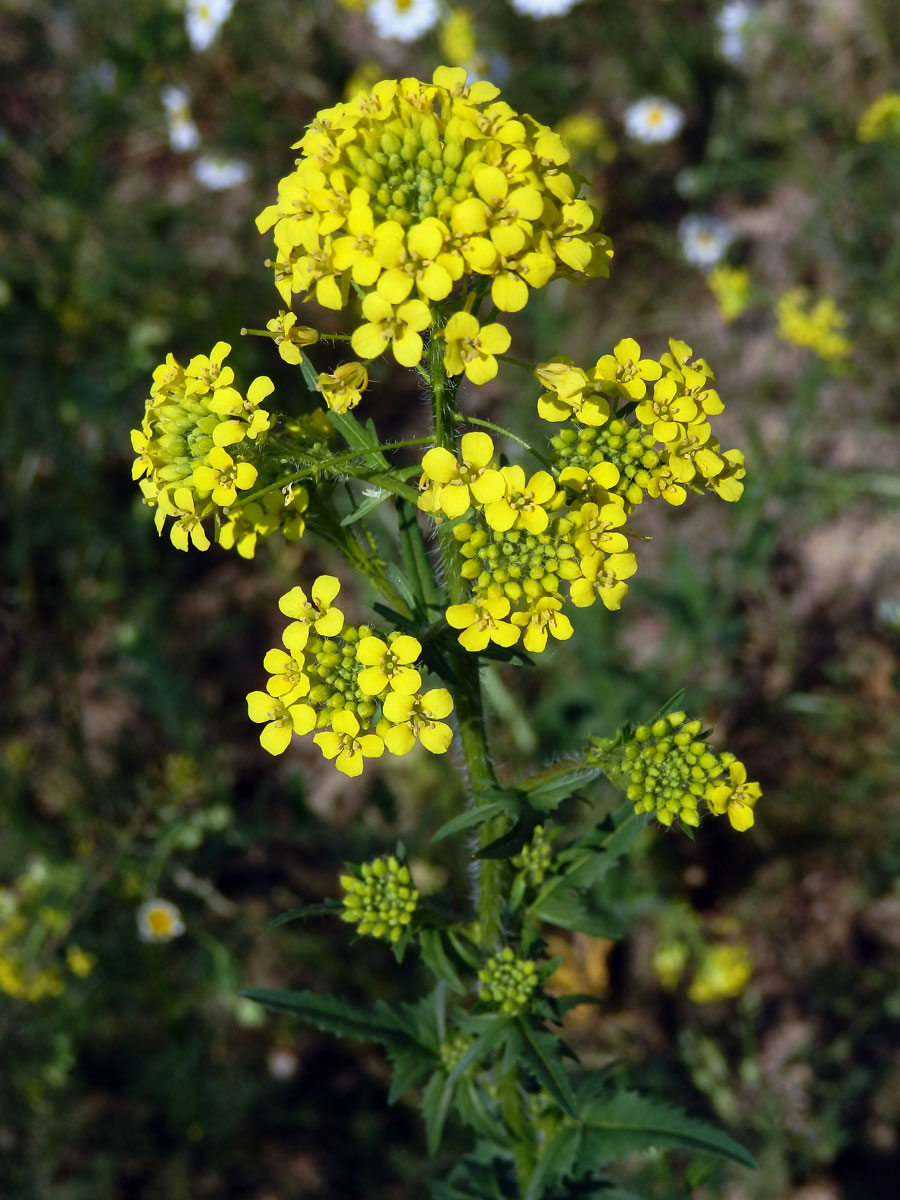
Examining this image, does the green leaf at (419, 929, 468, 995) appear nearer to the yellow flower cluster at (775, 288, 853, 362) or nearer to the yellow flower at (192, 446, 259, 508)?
the yellow flower at (192, 446, 259, 508)

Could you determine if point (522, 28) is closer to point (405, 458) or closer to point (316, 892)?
point (405, 458)

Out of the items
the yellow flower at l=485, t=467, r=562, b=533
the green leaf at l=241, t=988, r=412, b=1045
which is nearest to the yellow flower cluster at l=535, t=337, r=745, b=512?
the yellow flower at l=485, t=467, r=562, b=533

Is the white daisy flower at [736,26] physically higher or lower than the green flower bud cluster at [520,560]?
higher

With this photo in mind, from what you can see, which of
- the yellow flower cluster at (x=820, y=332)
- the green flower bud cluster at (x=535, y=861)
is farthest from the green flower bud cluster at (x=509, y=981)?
the yellow flower cluster at (x=820, y=332)

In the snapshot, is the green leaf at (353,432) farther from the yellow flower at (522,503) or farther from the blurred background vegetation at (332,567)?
the blurred background vegetation at (332,567)

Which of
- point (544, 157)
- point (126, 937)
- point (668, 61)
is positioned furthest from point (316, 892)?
point (668, 61)

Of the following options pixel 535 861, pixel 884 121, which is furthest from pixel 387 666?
pixel 884 121

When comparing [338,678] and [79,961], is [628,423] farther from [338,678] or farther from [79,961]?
[79,961]
